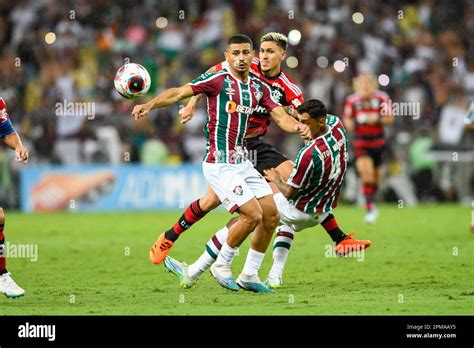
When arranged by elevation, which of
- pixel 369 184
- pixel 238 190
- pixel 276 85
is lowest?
pixel 238 190

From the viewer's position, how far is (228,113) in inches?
422

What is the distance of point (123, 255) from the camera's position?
14789mm

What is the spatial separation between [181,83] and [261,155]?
42.4 ft

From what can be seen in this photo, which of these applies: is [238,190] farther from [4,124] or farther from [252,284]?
[4,124]

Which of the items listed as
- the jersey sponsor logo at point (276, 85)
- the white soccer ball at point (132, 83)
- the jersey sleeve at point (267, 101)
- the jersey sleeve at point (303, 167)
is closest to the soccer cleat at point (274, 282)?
the jersey sleeve at point (303, 167)

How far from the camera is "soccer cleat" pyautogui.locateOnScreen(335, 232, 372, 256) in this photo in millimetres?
11336

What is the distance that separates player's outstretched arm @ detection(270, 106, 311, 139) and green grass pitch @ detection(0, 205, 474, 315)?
163 centimetres

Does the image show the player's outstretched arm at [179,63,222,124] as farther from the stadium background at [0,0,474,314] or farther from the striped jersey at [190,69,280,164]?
the stadium background at [0,0,474,314]

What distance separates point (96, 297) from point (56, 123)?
43.8 feet
